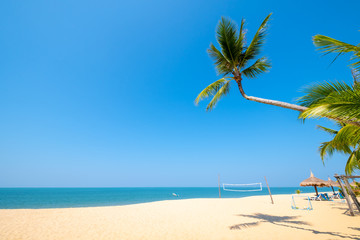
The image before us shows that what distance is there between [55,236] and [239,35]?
969cm

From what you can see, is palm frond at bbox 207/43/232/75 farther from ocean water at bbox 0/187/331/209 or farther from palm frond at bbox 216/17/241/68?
ocean water at bbox 0/187/331/209

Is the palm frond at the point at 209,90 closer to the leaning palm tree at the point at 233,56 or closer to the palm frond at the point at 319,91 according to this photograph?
the leaning palm tree at the point at 233,56

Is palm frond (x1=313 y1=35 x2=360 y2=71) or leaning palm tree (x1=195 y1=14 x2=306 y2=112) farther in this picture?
leaning palm tree (x1=195 y1=14 x2=306 y2=112)

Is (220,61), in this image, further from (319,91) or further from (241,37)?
(319,91)

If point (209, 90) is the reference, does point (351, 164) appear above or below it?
below

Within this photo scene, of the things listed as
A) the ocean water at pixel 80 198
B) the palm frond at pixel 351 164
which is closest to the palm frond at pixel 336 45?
the palm frond at pixel 351 164

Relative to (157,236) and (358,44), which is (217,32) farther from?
(157,236)

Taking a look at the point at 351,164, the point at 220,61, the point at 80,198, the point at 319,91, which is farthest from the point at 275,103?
the point at 80,198

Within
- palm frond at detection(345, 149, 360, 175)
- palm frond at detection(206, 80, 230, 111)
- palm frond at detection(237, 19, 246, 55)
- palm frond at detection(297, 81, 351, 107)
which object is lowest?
palm frond at detection(345, 149, 360, 175)

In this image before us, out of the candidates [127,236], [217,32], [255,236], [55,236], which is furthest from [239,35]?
[55,236]

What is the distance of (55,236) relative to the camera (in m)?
5.82

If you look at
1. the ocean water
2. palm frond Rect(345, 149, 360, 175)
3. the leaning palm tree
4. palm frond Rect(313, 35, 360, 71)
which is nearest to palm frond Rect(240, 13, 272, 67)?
the leaning palm tree

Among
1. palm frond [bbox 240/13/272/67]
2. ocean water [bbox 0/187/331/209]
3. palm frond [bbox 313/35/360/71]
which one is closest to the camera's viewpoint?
palm frond [bbox 313/35/360/71]

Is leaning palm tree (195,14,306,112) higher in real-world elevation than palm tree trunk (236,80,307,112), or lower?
higher
